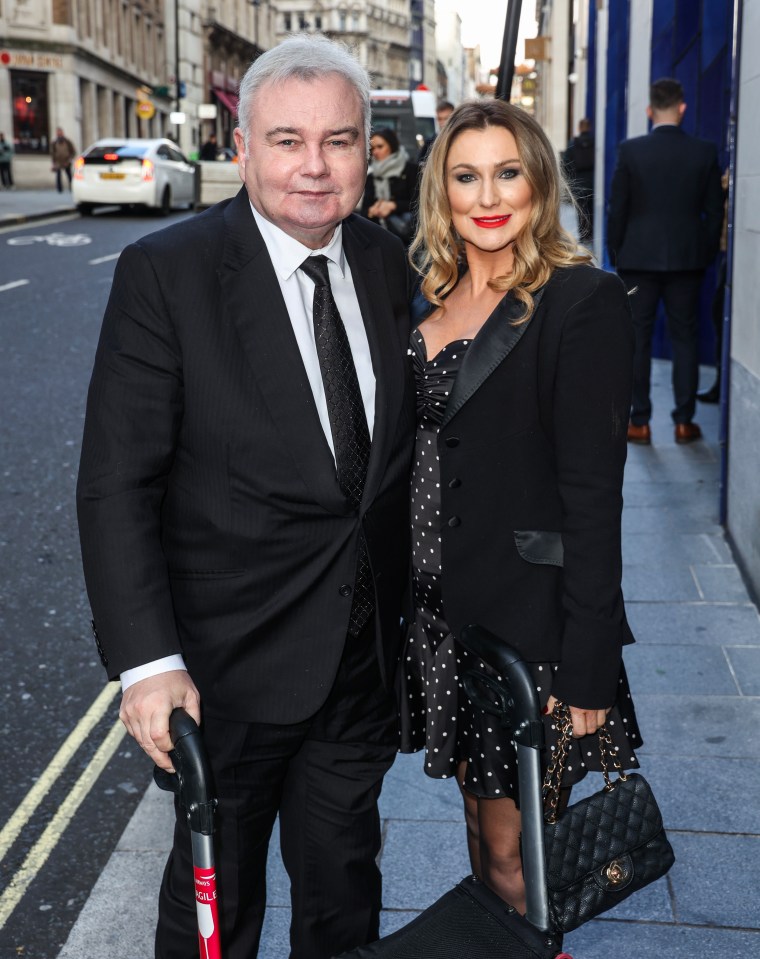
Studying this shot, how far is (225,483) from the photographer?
2.19 metres

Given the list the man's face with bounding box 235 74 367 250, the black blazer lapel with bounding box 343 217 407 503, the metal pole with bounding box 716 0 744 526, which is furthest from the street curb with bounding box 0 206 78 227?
the man's face with bounding box 235 74 367 250

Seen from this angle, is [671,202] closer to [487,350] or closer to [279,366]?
[487,350]

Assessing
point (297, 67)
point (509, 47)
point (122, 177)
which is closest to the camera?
point (297, 67)

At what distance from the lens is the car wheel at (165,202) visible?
84.1 feet

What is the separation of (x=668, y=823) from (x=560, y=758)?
1.30 m

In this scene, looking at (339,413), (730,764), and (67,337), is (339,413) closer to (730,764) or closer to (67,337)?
(730,764)

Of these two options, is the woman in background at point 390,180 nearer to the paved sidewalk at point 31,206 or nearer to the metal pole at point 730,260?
the metal pole at point 730,260

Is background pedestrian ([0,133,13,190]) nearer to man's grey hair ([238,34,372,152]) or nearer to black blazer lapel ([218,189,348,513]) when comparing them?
man's grey hair ([238,34,372,152])

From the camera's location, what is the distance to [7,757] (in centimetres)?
388

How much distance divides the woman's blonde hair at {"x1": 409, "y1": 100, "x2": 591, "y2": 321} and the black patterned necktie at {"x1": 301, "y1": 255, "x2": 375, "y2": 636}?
244 mm

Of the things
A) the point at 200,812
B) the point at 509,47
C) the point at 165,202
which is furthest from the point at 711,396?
the point at 165,202

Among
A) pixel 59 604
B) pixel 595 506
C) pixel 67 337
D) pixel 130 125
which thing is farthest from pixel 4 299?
pixel 130 125

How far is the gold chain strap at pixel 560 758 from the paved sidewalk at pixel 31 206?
22.1 meters

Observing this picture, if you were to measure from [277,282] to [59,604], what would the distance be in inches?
128
